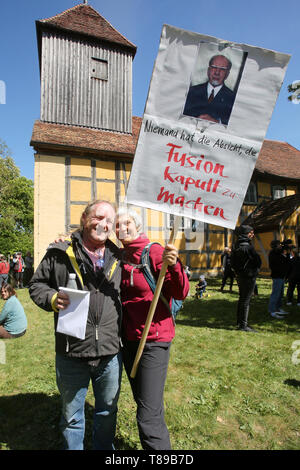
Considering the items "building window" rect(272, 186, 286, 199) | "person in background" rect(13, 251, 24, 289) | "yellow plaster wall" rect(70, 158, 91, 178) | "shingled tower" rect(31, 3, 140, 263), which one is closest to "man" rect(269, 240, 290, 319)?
"shingled tower" rect(31, 3, 140, 263)

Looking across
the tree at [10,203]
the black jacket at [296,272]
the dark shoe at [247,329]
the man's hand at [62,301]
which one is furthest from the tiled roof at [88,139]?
the tree at [10,203]

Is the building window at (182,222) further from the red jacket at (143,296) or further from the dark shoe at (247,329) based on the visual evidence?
the red jacket at (143,296)

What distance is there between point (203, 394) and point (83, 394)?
74.8 inches

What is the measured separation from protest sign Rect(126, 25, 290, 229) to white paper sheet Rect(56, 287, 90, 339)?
722 mm

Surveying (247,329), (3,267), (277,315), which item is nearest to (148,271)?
(247,329)

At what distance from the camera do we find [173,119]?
1.85 meters

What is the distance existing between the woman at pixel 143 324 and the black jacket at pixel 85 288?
102 millimetres

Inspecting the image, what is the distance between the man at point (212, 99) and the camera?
183 centimetres

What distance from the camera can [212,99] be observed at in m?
1.85

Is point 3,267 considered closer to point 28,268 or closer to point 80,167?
point 28,268

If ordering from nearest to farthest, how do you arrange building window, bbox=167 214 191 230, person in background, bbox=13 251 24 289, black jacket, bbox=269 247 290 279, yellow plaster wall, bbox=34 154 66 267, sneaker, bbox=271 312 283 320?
black jacket, bbox=269 247 290 279, sneaker, bbox=271 312 283 320, yellow plaster wall, bbox=34 154 66 267, person in background, bbox=13 251 24 289, building window, bbox=167 214 191 230

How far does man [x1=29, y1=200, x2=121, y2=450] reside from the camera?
5.99ft

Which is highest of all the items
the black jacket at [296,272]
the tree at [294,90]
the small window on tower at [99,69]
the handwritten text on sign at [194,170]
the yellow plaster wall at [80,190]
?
the small window on tower at [99,69]

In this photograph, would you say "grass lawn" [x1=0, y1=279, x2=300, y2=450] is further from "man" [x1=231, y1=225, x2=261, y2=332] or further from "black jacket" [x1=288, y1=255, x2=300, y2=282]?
"black jacket" [x1=288, y1=255, x2=300, y2=282]
